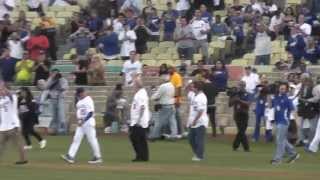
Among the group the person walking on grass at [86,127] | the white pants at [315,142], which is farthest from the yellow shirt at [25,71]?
the white pants at [315,142]

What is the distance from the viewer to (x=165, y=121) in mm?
28844

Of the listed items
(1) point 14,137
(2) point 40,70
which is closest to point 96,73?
(2) point 40,70

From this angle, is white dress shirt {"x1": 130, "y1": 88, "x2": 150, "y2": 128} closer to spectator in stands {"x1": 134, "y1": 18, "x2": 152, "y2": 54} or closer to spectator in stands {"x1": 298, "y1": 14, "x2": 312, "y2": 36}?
spectator in stands {"x1": 298, "y1": 14, "x2": 312, "y2": 36}

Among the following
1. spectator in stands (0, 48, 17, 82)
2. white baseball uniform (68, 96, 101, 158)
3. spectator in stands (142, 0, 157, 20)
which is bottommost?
white baseball uniform (68, 96, 101, 158)

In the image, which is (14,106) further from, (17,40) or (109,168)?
(17,40)

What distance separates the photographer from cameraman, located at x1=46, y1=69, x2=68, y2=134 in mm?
30766

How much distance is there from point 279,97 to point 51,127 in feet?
34.0

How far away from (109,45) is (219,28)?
12.8 ft

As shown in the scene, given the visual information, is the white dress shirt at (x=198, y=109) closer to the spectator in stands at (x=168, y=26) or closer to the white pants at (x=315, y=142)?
the white pants at (x=315, y=142)

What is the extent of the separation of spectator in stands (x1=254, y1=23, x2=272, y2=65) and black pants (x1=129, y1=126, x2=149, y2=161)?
1089cm

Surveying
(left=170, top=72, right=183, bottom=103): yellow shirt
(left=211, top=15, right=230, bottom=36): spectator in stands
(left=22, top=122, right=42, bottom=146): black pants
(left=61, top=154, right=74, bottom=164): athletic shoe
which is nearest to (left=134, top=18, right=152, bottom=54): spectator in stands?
(left=211, top=15, right=230, bottom=36): spectator in stands

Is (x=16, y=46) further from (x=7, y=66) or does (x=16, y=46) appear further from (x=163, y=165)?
(x=163, y=165)

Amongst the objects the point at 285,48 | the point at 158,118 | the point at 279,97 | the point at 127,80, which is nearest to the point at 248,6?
the point at 285,48

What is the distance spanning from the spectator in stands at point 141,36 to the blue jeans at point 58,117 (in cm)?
570
